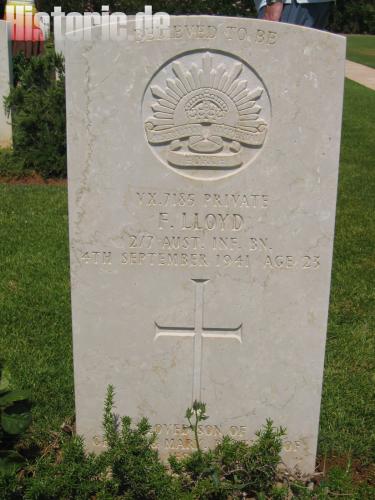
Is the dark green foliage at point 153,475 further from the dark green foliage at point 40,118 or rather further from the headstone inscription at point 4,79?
the headstone inscription at point 4,79

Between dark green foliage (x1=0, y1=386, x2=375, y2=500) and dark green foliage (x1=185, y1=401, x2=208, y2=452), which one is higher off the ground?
dark green foliage (x1=185, y1=401, x2=208, y2=452)

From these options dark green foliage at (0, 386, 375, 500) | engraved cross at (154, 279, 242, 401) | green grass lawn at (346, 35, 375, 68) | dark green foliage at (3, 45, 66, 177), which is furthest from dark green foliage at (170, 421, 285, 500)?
green grass lawn at (346, 35, 375, 68)

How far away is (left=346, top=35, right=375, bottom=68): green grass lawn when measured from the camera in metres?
21.8

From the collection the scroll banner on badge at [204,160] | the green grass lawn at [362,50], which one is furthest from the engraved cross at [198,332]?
the green grass lawn at [362,50]

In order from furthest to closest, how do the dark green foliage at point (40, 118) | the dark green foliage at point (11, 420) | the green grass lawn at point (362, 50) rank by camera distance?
1. the green grass lawn at point (362, 50)
2. the dark green foliage at point (40, 118)
3. the dark green foliage at point (11, 420)

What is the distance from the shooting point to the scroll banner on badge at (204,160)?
2695 mm

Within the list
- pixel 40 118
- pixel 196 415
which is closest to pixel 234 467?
pixel 196 415

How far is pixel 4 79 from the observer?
786cm

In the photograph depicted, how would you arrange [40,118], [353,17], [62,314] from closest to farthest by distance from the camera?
[62,314], [40,118], [353,17]

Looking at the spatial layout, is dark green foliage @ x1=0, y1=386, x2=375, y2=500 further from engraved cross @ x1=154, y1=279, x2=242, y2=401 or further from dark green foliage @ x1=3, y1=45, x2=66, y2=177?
dark green foliage @ x1=3, y1=45, x2=66, y2=177

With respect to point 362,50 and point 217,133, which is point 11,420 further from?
point 362,50

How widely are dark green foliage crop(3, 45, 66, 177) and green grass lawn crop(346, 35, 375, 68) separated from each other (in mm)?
14456

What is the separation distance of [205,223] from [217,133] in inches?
13.9

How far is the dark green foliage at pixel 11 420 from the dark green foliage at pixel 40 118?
4916mm
